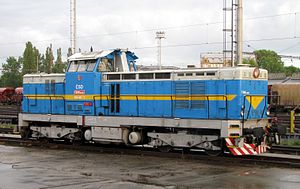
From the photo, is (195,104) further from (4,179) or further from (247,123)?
(4,179)

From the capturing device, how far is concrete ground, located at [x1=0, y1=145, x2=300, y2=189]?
888 cm

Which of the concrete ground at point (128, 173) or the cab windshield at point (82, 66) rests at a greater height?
the cab windshield at point (82, 66)

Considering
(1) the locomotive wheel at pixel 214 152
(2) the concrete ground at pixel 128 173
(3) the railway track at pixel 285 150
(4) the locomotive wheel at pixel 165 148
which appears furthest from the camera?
(3) the railway track at pixel 285 150

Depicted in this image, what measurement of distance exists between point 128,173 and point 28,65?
71.1 m

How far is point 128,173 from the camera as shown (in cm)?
1034

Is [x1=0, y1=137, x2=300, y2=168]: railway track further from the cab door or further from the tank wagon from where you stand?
the cab door

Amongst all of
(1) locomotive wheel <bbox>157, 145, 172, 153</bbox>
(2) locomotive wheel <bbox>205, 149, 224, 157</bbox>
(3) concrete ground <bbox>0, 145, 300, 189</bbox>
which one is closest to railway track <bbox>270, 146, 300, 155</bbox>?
(2) locomotive wheel <bbox>205, 149, 224, 157</bbox>

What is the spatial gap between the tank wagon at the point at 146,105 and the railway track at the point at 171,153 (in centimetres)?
30

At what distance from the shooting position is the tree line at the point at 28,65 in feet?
252

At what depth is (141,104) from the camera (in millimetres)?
14109

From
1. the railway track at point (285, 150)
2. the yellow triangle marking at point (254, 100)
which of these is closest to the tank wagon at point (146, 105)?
the yellow triangle marking at point (254, 100)

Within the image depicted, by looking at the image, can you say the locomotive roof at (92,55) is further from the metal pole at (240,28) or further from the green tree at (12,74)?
the green tree at (12,74)

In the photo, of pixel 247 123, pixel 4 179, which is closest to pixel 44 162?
pixel 4 179

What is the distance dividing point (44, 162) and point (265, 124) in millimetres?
6898
